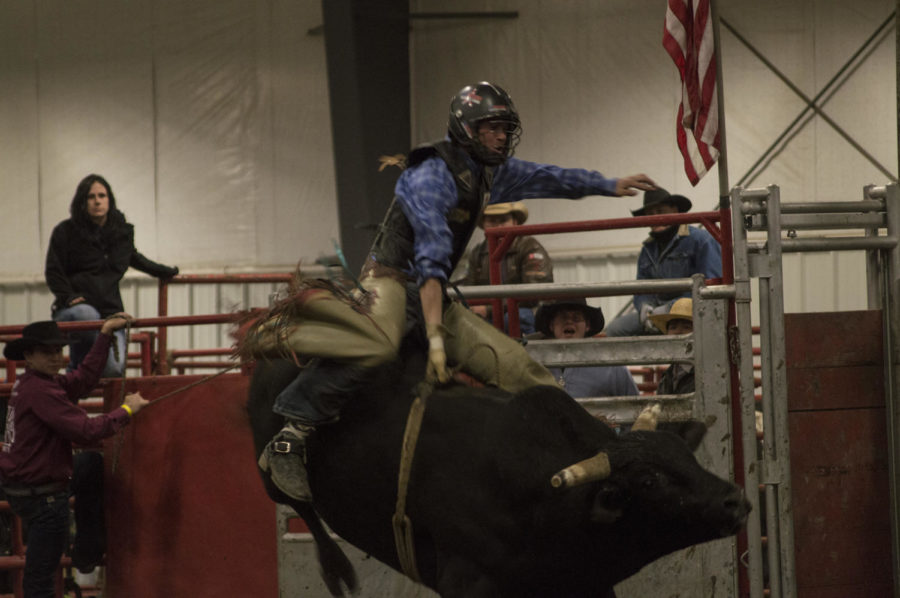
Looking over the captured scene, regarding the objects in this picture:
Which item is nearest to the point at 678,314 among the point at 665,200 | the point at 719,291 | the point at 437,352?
the point at 719,291

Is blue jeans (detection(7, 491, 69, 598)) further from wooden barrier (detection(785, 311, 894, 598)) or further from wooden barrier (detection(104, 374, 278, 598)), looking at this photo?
wooden barrier (detection(785, 311, 894, 598))

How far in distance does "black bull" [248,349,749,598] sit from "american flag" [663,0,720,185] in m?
1.84

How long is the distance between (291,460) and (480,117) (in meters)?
1.44

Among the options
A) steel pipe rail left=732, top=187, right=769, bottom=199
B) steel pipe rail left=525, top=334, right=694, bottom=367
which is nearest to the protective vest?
A: steel pipe rail left=525, top=334, right=694, bottom=367

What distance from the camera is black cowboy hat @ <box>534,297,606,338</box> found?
20.2 ft

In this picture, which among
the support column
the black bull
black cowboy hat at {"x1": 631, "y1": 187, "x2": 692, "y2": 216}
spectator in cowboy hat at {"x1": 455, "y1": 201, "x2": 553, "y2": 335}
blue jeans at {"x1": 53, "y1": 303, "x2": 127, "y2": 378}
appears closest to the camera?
the black bull

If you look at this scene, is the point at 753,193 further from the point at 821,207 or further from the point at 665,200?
the point at 665,200

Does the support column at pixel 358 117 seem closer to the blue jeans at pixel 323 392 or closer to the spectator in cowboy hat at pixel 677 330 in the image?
the spectator in cowboy hat at pixel 677 330

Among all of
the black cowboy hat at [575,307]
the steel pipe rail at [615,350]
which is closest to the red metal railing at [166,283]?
the black cowboy hat at [575,307]

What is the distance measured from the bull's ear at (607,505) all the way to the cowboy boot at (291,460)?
122 centimetres

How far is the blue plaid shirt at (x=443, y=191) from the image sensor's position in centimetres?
396

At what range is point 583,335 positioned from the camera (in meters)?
6.23

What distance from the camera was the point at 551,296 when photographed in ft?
16.7

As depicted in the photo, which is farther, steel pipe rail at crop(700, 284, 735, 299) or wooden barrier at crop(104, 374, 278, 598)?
wooden barrier at crop(104, 374, 278, 598)
